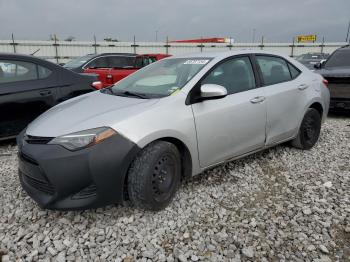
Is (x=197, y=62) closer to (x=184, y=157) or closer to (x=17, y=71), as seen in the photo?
(x=184, y=157)

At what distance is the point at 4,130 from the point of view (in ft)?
13.7

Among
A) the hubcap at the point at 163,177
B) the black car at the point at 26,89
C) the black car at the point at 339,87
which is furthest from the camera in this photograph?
the black car at the point at 339,87

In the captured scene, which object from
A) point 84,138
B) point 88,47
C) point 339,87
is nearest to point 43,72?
point 84,138

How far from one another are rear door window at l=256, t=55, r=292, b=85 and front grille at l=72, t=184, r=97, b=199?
236cm

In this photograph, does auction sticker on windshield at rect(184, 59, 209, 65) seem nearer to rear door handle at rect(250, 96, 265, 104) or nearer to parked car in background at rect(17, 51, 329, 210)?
parked car in background at rect(17, 51, 329, 210)

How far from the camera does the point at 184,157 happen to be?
9.37 ft

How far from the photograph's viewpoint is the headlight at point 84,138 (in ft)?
7.55

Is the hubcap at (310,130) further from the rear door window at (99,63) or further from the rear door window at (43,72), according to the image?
the rear door window at (99,63)

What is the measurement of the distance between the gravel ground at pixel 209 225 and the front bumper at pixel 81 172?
1.02ft

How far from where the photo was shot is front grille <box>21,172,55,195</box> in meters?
2.36

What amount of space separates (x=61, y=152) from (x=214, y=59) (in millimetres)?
1837

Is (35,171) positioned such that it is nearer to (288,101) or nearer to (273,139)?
(273,139)

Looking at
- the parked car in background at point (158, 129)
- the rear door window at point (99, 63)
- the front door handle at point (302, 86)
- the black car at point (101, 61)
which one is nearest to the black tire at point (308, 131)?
the parked car in background at point (158, 129)

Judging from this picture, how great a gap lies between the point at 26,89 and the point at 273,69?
3.46m
